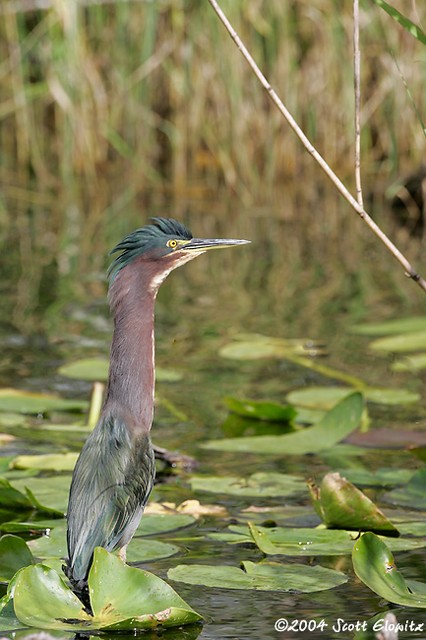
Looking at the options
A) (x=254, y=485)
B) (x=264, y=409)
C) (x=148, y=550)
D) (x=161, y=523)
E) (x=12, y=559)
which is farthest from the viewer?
(x=264, y=409)

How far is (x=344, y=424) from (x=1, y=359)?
2243mm

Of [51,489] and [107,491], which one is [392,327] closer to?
[51,489]

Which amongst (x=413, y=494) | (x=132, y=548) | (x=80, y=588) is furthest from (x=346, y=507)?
(x=80, y=588)

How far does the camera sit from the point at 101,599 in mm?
3256

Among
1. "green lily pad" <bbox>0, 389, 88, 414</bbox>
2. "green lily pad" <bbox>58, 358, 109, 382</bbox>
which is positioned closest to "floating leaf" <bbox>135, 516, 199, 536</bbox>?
"green lily pad" <bbox>0, 389, 88, 414</bbox>

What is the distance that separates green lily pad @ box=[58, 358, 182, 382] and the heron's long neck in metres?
2.16

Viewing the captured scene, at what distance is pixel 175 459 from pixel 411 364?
5.77 ft

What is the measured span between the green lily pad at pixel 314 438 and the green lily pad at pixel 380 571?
1.44 m

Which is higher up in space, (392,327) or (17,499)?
(392,327)

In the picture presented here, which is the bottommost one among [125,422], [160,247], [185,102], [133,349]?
[125,422]

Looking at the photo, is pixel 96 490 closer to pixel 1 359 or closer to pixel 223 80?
pixel 1 359

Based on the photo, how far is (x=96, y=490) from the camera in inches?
140

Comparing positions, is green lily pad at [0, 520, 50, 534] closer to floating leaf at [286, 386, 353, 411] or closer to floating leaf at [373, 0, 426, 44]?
floating leaf at [286, 386, 353, 411]

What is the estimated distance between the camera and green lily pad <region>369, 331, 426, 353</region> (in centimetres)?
638
